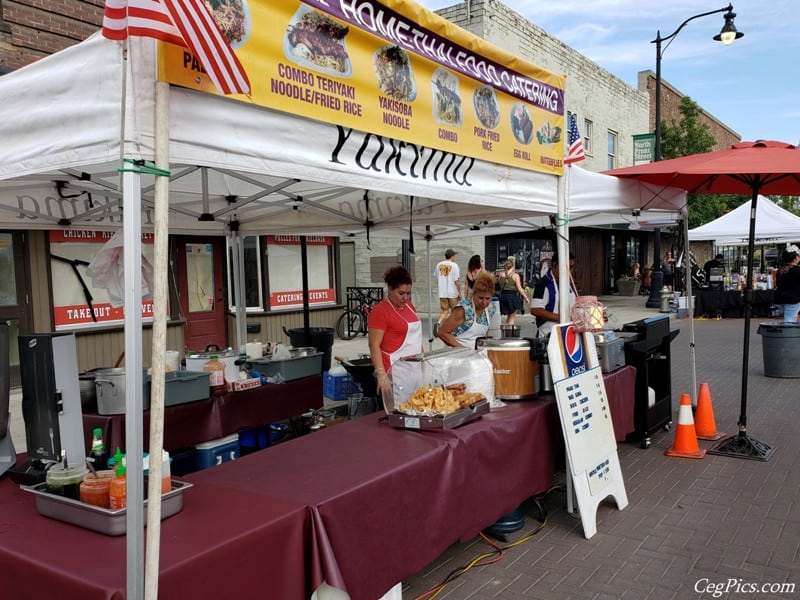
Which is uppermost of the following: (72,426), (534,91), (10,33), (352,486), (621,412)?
(10,33)

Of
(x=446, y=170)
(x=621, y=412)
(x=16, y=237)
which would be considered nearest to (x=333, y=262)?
(x=16, y=237)

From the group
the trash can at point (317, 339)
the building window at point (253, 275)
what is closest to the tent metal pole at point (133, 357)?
the trash can at point (317, 339)

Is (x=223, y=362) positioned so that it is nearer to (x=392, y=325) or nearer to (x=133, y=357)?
(x=392, y=325)

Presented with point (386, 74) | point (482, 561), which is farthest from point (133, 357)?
point (482, 561)

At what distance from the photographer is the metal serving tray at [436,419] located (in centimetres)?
330

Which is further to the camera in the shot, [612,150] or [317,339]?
[612,150]

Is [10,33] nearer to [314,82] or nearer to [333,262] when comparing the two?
[333,262]

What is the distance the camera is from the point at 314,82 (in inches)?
96.4

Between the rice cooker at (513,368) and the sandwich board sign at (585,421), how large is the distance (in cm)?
19

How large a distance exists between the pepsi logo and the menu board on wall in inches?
262

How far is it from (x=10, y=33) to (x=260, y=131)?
8569mm

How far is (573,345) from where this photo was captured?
425cm

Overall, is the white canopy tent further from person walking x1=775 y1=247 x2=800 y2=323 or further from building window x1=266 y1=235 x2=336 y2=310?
person walking x1=775 y1=247 x2=800 y2=323

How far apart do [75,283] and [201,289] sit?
2.30m
